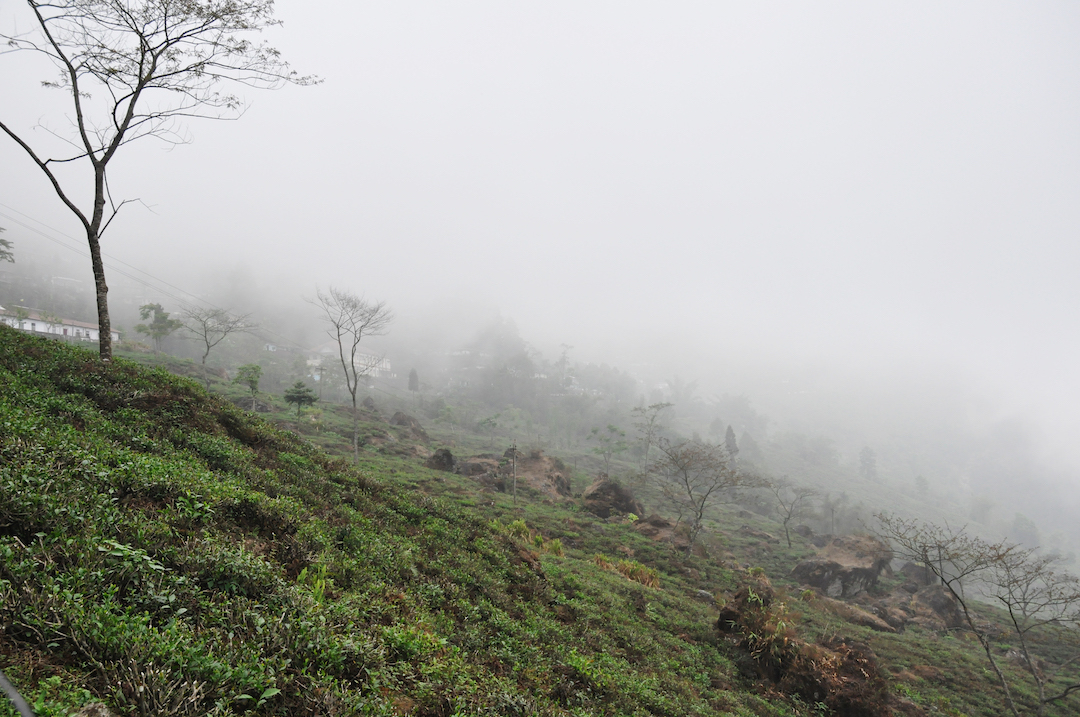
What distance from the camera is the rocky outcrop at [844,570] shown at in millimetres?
36969

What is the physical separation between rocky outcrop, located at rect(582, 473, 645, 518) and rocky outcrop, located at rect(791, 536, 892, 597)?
16.1 meters

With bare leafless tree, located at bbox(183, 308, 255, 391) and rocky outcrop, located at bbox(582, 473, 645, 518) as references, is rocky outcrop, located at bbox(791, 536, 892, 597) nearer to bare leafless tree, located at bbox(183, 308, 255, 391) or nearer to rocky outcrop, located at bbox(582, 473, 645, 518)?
rocky outcrop, located at bbox(582, 473, 645, 518)

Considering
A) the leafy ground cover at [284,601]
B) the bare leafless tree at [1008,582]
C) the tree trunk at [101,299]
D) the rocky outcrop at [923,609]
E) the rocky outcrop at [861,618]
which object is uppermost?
the tree trunk at [101,299]

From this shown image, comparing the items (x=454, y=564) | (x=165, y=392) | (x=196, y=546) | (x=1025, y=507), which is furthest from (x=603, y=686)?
(x=1025, y=507)

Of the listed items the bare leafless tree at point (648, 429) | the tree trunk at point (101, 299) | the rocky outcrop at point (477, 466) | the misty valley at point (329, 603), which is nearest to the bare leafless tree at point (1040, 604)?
the misty valley at point (329, 603)

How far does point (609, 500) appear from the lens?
141 feet

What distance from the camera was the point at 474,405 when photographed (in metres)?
114

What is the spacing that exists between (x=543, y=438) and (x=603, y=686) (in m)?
103

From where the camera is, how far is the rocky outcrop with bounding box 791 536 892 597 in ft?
121

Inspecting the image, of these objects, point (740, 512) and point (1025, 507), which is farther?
point (1025, 507)

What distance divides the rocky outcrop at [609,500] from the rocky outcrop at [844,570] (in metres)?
16.1

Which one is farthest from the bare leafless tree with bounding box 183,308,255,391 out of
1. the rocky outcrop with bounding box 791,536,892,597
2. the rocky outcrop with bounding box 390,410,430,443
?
the rocky outcrop with bounding box 791,536,892,597

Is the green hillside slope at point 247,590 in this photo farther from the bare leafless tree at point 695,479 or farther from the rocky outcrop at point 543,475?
the rocky outcrop at point 543,475

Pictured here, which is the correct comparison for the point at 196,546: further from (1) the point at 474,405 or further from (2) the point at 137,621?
(1) the point at 474,405
